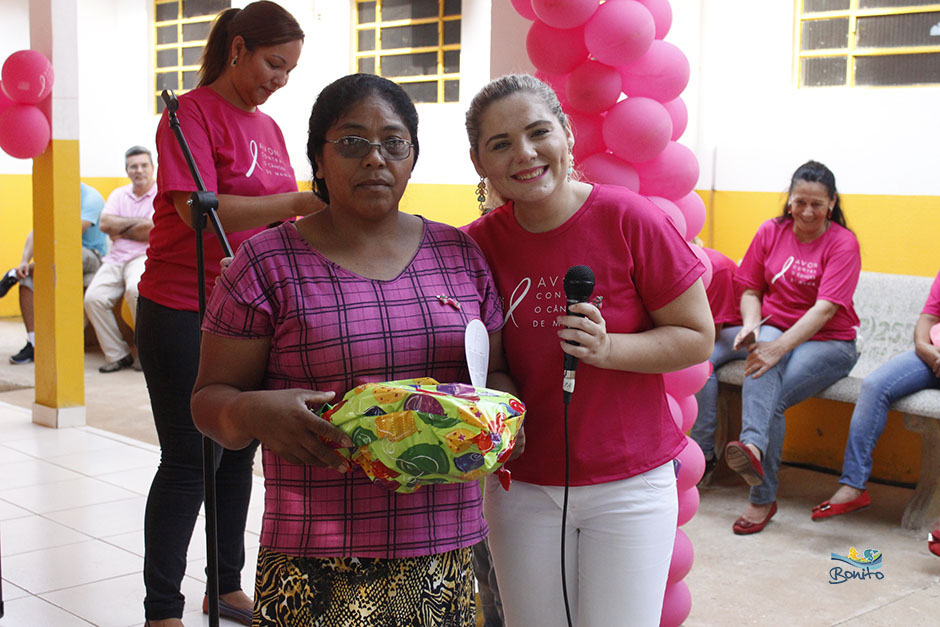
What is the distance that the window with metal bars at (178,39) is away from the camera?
30.0 feet

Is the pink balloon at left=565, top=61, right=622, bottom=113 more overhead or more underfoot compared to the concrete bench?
more overhead

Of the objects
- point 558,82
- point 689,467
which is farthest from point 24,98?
point 689,467

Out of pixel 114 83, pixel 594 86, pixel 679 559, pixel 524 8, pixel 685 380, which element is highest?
pixel 114 83

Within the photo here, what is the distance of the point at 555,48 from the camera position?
8.71 ft

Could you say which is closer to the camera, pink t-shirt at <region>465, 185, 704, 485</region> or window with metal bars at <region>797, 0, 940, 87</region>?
pink t-shirt at <region>465, 185, 704, 485</region>

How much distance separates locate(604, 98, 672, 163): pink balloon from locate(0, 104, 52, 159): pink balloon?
3649 millimetres

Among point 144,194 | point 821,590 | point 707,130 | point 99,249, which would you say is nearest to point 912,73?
point 707,130

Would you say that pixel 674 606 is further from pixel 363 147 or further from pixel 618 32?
pixel 363 147

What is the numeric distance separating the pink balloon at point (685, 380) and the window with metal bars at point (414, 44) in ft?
17.3

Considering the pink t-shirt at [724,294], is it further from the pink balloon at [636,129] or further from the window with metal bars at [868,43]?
the pink balloon at [636,129]

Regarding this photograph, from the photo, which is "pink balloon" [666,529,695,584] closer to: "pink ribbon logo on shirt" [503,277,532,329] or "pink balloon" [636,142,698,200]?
"pink balloon" [636,142,698,200]

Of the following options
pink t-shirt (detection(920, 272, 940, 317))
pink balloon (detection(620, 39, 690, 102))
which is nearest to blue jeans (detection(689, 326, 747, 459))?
pink t-shirt (detection(920, 272, 940, 317))

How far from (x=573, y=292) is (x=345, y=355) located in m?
0.38

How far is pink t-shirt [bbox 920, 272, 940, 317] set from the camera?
13.8 ft
